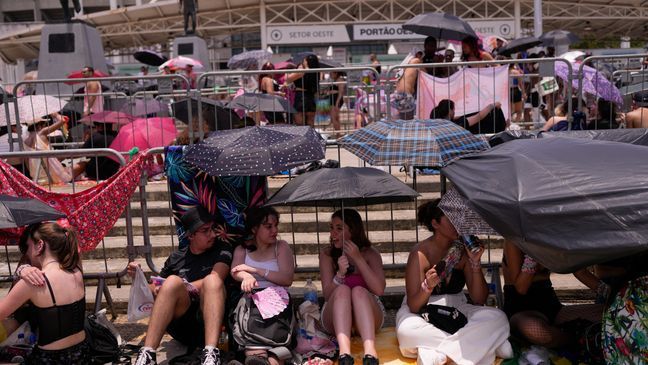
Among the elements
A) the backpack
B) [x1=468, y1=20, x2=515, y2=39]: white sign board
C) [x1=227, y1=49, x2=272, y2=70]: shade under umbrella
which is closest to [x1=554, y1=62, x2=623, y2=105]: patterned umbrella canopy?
the backpack

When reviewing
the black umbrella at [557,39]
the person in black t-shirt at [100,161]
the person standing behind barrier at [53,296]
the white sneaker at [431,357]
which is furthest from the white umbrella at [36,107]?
the black umbrella at [557,39]

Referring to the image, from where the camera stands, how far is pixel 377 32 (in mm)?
30953

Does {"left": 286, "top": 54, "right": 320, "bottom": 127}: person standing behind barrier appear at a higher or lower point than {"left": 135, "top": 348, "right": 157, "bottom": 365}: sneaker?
higher

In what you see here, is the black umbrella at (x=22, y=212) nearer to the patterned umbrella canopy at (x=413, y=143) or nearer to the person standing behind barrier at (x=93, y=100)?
the patterned umbrella canopy at (x=413, y=143)

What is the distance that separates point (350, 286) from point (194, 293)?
1.20m

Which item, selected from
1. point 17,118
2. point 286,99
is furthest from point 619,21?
point 17,118

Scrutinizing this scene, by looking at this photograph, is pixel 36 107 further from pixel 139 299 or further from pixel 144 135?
pixel 139 299

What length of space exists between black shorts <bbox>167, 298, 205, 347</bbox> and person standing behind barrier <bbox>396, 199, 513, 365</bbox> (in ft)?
4.93

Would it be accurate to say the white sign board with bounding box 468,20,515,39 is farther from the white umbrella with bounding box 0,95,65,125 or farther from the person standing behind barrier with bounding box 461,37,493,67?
the white umbrella with bounding box 0,95,65,125

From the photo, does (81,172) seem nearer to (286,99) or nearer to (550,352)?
(286,99)

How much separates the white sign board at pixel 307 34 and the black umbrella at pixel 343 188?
25.7 metres

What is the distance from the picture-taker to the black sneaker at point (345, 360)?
4789mm

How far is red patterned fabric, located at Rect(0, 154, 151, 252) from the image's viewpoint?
581 centimetres

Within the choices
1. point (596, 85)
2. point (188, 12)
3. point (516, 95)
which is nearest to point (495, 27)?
point (188, 12)
